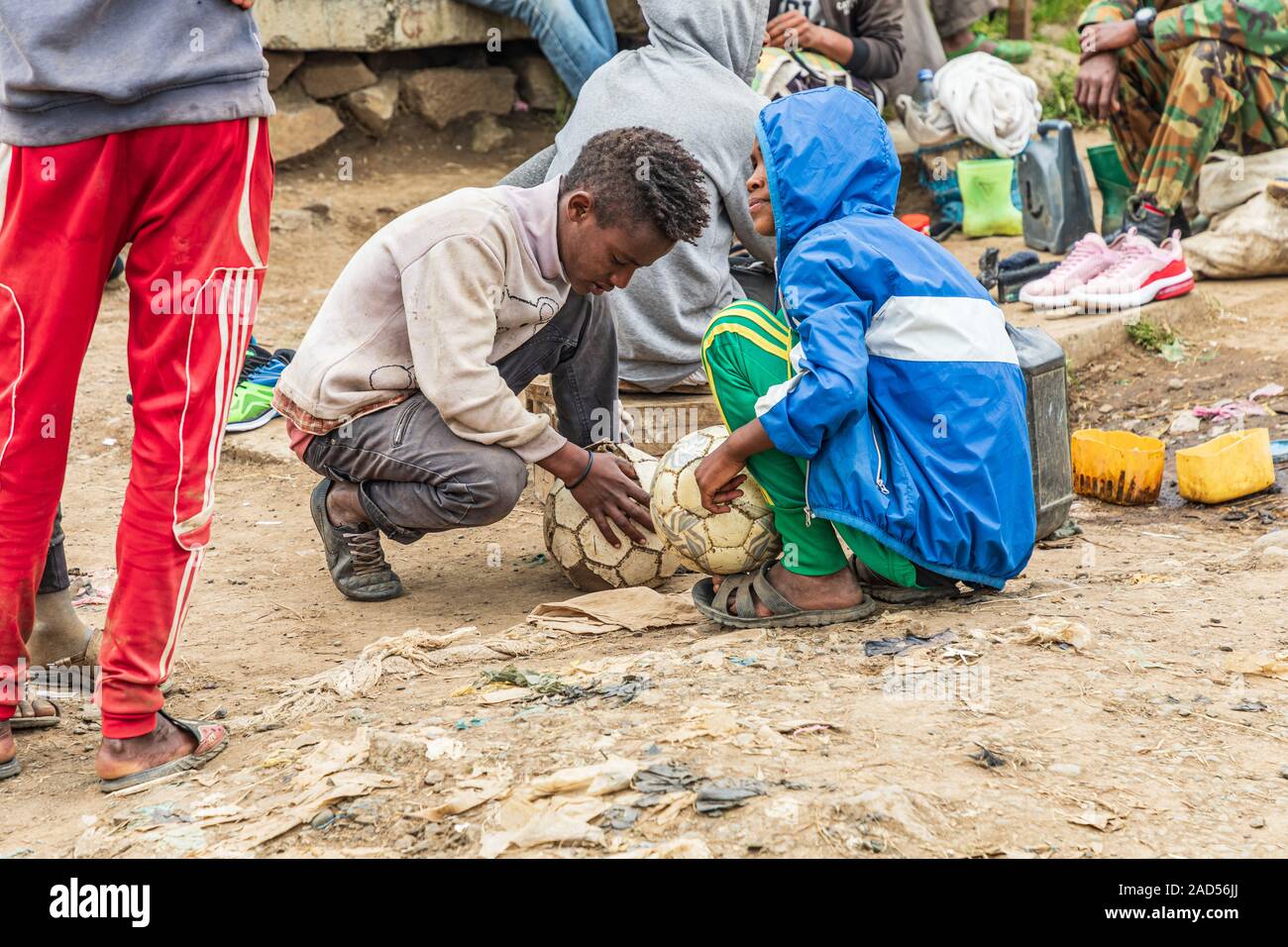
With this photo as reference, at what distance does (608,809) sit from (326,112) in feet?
22.3

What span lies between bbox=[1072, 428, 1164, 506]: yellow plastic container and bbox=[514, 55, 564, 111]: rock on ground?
5033 millimetres

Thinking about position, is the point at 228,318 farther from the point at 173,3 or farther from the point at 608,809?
the point at 608,809

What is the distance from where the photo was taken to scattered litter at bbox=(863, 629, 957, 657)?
3.04m

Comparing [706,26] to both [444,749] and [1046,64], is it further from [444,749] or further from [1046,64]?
[1046,64]

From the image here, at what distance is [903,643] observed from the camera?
10.2 feet

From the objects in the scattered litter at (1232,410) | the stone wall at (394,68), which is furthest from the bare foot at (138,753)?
the stone wall at (394,68)

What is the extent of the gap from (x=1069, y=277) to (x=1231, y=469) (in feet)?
6.09

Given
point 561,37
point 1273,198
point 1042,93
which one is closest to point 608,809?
point 1273,198

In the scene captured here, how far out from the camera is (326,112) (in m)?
8.22

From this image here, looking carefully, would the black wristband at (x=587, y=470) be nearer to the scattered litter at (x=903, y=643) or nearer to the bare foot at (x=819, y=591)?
Answer: the bare foot at (x=819, y=591)

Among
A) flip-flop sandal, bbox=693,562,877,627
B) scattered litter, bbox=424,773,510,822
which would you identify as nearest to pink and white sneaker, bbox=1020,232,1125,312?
flip-flop sandal, bbox=693,562,877,627

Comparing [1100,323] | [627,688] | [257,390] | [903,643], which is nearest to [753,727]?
[627,688]

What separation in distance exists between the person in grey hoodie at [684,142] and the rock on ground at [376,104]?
12.5 feet

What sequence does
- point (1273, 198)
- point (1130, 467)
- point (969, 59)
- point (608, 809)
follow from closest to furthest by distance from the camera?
point (608, 809) → point (1130, 467) → point (1273, 198) → point (969, 59)
